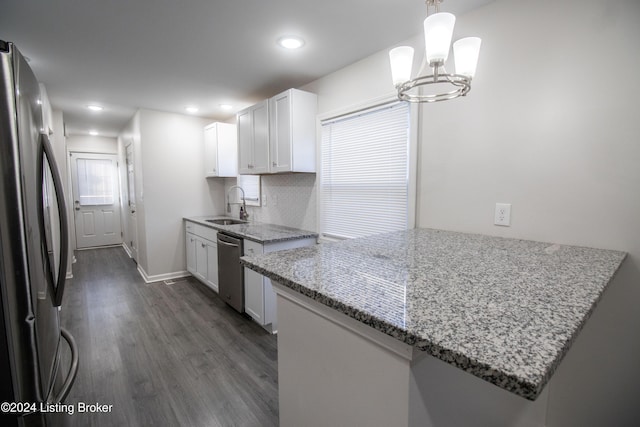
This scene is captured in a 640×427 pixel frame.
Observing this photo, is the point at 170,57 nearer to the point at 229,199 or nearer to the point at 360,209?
the point at 360,209

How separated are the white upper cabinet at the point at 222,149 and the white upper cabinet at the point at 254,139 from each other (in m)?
0.64

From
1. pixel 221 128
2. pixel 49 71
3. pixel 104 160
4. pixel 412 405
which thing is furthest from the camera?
pixel 104 160

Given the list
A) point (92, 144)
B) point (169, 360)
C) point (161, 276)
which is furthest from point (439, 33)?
point (92, 144)

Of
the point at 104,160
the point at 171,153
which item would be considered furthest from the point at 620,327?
the point at 104,160

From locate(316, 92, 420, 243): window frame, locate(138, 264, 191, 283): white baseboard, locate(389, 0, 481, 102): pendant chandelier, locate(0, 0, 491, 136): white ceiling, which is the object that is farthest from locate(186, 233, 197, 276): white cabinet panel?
locate(389, 0, 481, 102): pendant chandelier

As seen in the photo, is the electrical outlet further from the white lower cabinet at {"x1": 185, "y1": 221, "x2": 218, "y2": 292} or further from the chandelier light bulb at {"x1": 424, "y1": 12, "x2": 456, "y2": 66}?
Result: the white lower cabinet at {"x1": 185, "y1": 221, "x2": 218, "y2": 292}

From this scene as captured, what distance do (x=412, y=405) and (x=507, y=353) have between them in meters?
0.31

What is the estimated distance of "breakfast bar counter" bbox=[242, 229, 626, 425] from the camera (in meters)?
0.57

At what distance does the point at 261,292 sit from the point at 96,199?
589 centimetres

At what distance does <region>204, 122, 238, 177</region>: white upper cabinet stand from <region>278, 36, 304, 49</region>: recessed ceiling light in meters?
2.21

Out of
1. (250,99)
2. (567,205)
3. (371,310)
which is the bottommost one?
(371,310)

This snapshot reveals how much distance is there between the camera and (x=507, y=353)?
55 centimetres

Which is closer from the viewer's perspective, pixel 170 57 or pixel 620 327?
pixel 620 327

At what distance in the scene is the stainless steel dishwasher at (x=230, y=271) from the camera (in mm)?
2926
